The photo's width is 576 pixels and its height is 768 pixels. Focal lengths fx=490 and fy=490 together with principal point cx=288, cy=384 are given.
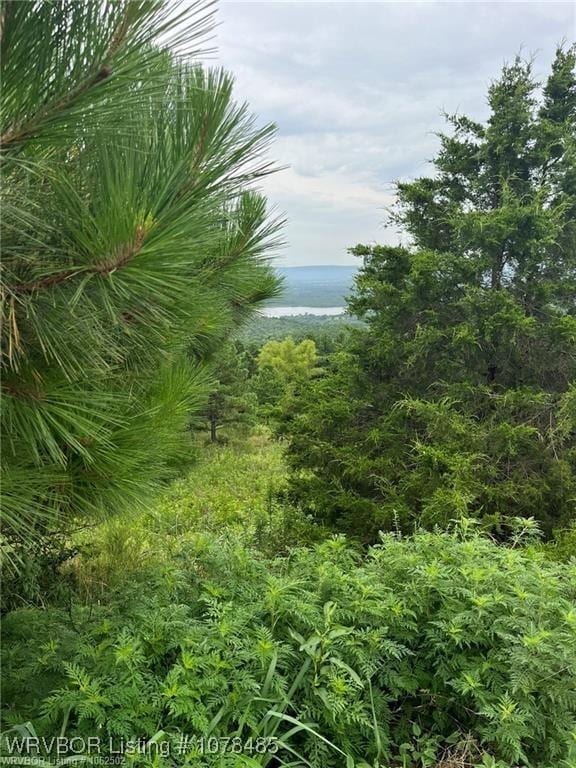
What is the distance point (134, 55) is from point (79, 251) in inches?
16.2

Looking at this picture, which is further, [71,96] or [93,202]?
[93,202]

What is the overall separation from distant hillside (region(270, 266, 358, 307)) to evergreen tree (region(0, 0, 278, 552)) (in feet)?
3.65

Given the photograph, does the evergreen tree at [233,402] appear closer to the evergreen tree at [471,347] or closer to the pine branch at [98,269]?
the evergreen tree at [471,347]

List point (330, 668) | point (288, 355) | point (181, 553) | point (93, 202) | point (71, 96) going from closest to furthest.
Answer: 1. point (71, 96)
2. point (93, 202)
3. point (330, 668)
4. point (181, 553)
5. point (288, 355)

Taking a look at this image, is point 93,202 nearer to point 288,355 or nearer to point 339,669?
point 339,669

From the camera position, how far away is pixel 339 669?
4.91 ft

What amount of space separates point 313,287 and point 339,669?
3.50 m

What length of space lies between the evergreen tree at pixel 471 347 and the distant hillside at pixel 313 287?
38 centimetres

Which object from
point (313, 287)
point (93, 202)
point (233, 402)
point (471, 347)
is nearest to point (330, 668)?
point (93, 202)

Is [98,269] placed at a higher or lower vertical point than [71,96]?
lower

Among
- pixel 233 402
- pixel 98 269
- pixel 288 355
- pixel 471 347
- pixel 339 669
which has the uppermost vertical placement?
pixel 98 269

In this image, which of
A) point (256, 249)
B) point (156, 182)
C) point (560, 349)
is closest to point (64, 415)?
point (156, 182)

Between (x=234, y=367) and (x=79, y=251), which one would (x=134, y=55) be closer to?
(x=79, y=251)

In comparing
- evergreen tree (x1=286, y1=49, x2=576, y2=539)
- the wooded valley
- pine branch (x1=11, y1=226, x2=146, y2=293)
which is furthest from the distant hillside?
pine branch (x1=11, y1=226, x2=146, y2=293)
